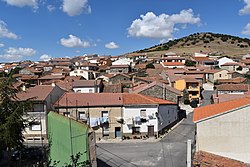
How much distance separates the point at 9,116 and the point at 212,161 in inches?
478

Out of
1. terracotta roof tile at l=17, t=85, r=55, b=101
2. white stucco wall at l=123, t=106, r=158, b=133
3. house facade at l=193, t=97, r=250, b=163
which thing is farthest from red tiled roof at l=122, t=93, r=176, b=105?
house facade at l=193, t=97, r=250, b=163

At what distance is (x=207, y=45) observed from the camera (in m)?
144

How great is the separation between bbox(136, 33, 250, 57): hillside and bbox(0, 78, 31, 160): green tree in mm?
114715

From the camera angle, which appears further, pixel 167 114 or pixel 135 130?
pixel 167 114

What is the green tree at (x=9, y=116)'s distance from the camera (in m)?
14.2

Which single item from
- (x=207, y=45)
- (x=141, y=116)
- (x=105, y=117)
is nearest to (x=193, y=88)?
(x=141, y=116)

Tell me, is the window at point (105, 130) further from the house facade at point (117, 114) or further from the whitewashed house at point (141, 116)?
the whitewashed house at point (141, 116)

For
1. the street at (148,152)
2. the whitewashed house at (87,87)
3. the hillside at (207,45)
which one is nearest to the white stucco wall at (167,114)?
the street at (148,152)

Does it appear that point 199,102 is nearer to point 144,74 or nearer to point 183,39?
point 144,74

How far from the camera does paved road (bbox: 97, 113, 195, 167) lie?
21.1 meters

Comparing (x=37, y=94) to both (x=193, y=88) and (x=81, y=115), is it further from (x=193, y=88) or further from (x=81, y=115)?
(x=193, y=88)

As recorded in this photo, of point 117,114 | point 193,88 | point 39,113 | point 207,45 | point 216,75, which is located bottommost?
point 117,114

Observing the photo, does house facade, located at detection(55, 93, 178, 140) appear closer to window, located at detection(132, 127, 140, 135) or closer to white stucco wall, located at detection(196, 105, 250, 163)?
window, located at detection(132, 127, 140, 135)

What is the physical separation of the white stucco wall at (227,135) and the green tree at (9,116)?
1130 cm
